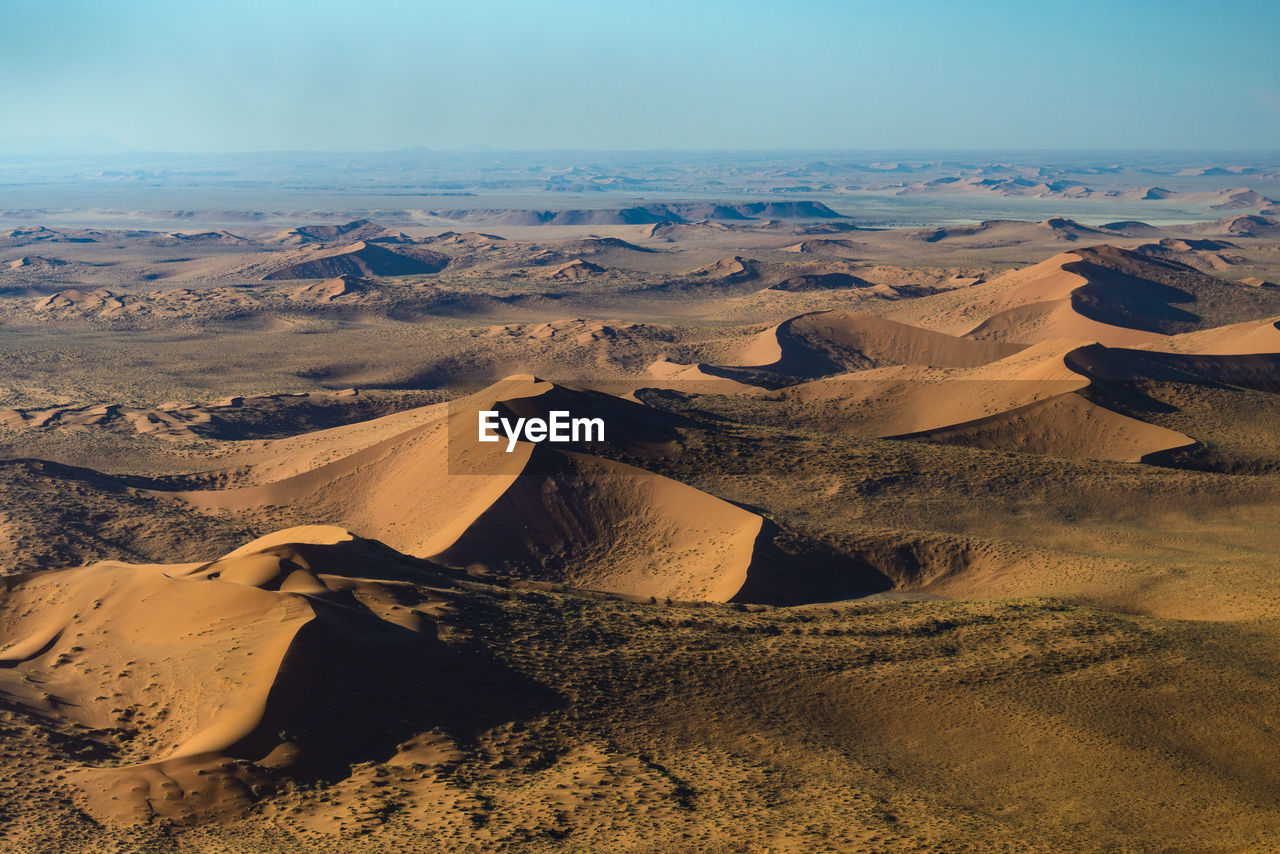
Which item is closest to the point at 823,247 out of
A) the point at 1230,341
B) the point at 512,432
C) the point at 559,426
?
the point at 1230,341

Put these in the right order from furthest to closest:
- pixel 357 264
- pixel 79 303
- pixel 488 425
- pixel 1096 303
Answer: pixel 357 264, pixel 79 303, pixel 1096 303, pixel 488 425

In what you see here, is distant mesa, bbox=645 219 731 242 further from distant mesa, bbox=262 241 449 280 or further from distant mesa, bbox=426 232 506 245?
distant mesa, bbox=262 241 449 280

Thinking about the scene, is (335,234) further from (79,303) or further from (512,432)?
(512,432)

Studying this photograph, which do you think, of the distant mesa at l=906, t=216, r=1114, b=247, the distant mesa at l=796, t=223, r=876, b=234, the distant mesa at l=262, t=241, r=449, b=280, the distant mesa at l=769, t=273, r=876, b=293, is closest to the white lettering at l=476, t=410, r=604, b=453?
the distant mesa at l=769, t=273, r=876, b=293

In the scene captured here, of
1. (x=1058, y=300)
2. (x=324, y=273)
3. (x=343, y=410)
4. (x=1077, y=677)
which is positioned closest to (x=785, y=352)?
(x=1058, y=300)

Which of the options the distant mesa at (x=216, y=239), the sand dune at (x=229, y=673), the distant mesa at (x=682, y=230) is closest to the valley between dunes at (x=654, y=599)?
the sand dune at (x=229, y=673)

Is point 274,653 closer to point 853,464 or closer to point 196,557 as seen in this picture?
point 196,557
